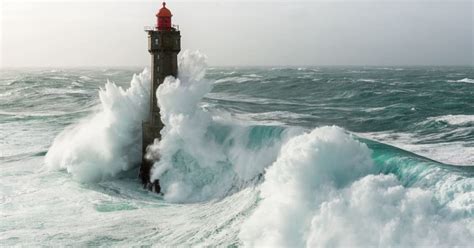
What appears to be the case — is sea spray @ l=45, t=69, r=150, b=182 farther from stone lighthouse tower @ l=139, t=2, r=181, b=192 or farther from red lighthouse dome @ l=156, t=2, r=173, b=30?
red lighthouse dome @ l=156, t=2, r=173, b=30

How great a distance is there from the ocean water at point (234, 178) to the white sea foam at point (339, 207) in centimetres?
3

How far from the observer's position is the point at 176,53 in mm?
20047

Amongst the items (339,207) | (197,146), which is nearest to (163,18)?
(197,146)

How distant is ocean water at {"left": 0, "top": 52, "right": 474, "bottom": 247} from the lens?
1038cm

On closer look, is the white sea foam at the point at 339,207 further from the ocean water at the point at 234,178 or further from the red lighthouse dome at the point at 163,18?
the red lighthouse dome at the point at 163,18

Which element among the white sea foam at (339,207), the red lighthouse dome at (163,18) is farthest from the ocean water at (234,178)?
the red lighthouse dome at (163,18)

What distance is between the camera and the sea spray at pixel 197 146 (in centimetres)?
1767

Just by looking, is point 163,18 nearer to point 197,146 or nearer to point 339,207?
point 197,146

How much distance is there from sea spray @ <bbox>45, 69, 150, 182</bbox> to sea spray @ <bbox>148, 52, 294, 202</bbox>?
1.58m

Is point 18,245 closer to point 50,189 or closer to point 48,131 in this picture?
point 50,189

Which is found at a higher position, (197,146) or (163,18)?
(163,18)

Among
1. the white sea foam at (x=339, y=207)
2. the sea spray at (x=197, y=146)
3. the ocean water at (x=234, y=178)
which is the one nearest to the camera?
the white sea foam at (x=339, y=207)

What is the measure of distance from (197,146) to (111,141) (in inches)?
171

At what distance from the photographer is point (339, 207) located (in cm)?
1065
